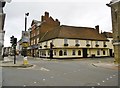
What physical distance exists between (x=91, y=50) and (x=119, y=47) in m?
27.5

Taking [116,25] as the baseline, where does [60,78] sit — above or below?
below

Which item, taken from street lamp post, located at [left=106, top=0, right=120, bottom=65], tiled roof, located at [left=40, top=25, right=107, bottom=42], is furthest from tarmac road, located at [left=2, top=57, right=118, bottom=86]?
tiled roof, located at [left=40, top=25, right=107, bottom=42]

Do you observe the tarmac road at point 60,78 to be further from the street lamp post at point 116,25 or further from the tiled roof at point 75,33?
the tiled roof at point 75,33

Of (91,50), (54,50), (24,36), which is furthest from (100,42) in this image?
(24,36)

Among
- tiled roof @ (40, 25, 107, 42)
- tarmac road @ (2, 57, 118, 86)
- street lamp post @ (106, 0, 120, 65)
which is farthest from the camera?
tiled roof @ (40, 25, 107, 42)

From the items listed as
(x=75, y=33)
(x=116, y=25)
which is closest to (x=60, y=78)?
(x=116, y=25)

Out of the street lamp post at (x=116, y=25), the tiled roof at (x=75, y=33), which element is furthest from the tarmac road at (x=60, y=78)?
the tiled roof at (x=75, y=33)

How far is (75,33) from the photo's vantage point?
168 ft

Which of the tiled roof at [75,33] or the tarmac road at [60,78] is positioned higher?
the tiled roof at [75,33]

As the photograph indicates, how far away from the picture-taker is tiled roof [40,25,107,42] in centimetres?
4834

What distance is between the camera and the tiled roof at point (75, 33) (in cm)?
4834

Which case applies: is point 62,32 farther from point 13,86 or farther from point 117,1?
point 13,86

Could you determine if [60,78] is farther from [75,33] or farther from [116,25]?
[75,33]

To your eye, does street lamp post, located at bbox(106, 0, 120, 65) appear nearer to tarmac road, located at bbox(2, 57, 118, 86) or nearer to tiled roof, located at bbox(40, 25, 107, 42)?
tarmac road, located at bbox(2, 57, 118, 86)
